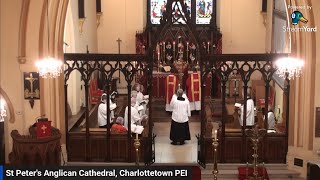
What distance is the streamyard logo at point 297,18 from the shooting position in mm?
15047

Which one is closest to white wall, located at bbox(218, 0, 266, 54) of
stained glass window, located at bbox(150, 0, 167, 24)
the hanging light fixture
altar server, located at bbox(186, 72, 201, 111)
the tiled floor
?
stained glass window, located at bbox(150, 0, 167, 24)

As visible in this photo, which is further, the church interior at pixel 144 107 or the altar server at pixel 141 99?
the altar server at pixel 141 99

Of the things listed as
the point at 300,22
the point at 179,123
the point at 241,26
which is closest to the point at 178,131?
the point at 179,123

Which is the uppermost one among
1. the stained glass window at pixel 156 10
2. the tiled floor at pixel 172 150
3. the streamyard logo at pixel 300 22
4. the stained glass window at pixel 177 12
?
the stained glass window at pixel 156 10

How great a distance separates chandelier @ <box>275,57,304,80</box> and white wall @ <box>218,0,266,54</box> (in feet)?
34.1

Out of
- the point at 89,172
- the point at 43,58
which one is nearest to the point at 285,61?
the point at 43,58

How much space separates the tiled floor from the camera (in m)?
16.5

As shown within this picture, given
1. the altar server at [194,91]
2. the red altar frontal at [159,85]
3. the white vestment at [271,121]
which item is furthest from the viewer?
the red altar frontal at [159,85]

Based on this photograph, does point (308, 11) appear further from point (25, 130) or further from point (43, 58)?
point (25, 130)

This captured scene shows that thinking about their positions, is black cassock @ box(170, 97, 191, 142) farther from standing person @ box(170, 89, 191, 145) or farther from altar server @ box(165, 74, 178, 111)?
altar server @ box(165, 74, 178, 111)

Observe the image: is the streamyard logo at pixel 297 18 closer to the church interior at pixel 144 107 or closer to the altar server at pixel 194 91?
the church interior at pixel 144 107

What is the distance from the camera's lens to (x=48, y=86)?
1566 centimetres

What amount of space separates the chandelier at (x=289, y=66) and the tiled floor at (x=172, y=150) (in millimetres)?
3461

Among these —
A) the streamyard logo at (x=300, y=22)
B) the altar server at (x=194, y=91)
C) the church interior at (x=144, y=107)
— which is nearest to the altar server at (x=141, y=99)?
A: the church interior at (x=144, y=107)
